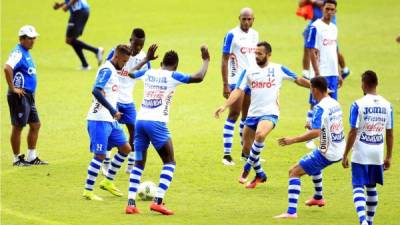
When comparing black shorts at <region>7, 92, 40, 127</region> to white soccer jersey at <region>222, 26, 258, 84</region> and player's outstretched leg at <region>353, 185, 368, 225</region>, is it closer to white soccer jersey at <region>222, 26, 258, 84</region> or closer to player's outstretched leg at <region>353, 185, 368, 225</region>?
white soccer jersey at <region>222, 26, 258, 84</region>

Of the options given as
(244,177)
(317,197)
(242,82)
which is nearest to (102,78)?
(242,82)

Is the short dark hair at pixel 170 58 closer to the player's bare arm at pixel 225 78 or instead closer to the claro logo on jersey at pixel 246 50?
the player's bare arm at pixel 225 78

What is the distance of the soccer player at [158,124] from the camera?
53.5ft

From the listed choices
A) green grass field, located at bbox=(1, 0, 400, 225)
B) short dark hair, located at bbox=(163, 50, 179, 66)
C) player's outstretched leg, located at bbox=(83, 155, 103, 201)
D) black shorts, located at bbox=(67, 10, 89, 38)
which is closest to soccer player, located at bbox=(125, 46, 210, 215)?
short dark hair, located at bbox=(163, 50, 179, 66)

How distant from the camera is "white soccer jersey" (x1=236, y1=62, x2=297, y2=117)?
18.2 m

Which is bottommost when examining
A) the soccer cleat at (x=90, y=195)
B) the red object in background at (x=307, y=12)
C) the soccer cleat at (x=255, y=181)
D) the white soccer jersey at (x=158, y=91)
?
the soccer cleat at (x=90, y=195)

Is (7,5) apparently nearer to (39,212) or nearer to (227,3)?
(227,3)

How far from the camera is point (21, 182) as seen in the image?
1914cm

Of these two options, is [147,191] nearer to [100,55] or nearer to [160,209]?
[160,209]

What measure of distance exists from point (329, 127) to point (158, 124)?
2725mm

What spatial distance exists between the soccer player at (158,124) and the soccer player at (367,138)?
8.77 ft

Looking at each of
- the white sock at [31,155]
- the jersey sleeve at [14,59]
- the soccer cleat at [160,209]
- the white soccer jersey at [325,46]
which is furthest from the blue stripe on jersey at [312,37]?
the soccer cleat at [160,209]

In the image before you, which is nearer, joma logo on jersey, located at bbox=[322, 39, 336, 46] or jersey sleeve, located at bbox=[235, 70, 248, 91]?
jersey sleeve, located at bbox=[235, 70, 248, 91]

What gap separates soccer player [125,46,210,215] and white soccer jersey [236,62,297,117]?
6.67 ft
